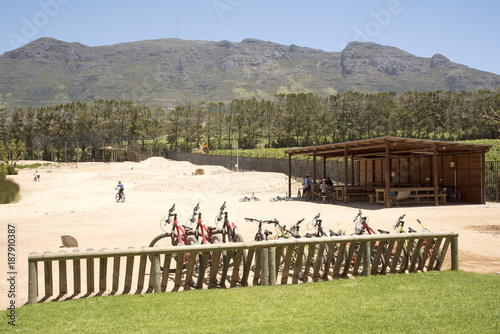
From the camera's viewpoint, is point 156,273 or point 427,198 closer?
point 156,273

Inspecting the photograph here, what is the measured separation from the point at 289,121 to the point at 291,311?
74.0 m

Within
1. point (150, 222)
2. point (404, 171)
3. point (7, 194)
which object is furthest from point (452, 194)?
point (7, 194)

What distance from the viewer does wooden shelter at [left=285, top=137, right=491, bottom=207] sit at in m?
18.2

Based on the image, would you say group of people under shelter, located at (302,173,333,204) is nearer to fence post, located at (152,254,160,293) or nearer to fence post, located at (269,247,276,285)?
fence post, located at (269,247,276,285)

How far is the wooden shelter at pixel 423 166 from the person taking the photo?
18.2 meters

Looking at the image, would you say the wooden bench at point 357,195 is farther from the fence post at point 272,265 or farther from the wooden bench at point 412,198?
the fence post at point 272,265

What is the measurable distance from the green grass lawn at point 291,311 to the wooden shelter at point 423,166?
12420 millimetres

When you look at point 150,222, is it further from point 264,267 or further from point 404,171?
point 404,171

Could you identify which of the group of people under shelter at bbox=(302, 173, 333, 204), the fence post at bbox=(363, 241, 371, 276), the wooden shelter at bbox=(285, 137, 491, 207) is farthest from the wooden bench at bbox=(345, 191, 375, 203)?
the fence post at bbox=(363, 241, 371, 276)

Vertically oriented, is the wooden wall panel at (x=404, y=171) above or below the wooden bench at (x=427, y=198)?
above

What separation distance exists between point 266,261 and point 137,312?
6.20 feet

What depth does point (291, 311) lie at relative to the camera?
434 cm

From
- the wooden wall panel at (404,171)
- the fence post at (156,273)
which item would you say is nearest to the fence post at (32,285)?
the fence post at (156,273)

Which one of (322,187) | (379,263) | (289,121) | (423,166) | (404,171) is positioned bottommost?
(379,263)
